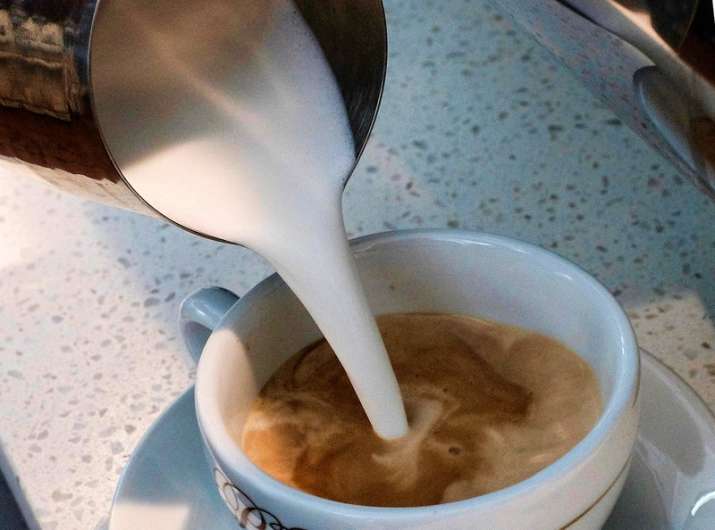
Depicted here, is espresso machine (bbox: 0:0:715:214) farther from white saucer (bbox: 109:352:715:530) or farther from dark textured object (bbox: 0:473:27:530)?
dark textured object (bbox: 0:473:27:530)

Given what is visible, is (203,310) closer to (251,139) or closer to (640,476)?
(251,139)

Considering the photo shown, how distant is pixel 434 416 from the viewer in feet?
1.56

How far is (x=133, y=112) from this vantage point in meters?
0.44

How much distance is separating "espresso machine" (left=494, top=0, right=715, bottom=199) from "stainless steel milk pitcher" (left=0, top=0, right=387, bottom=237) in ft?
0.27

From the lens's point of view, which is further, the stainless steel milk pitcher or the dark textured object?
→ the dark textured object

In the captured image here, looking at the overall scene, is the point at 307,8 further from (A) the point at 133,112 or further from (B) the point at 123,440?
(B) the point at 123,440

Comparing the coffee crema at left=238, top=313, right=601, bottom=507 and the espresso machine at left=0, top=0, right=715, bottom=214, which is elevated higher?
the espresso machine at left=0, top=0, right=715, bottom=214

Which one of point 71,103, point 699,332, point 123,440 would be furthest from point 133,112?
point 699,332

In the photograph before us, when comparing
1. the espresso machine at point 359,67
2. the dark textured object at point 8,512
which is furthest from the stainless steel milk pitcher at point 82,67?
the dark textured object at point 8,512

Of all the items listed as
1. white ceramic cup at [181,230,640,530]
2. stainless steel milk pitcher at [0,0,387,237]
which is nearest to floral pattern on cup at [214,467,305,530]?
white ceramic cup at [181,230,640,530]

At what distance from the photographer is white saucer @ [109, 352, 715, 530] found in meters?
0.45

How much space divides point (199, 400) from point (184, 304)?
0.09 m

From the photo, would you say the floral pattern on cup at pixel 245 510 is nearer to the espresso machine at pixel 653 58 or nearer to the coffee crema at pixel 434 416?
the coffee crema at pixel 434 416

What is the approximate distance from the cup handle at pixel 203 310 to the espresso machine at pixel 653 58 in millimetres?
191
